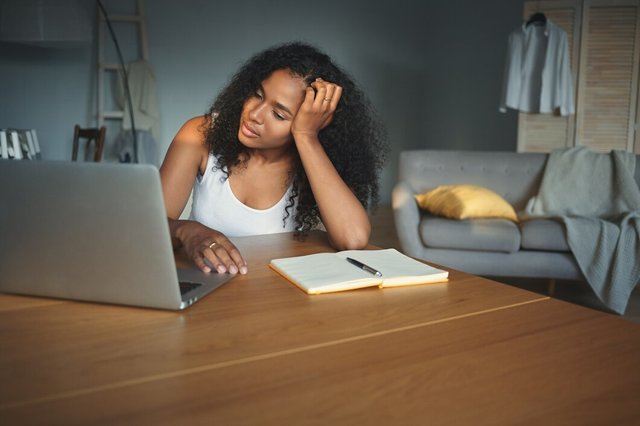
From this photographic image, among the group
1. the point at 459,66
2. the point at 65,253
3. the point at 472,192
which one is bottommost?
the point at 472,192

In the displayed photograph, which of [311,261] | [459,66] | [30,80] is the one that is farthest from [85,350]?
[459,66]

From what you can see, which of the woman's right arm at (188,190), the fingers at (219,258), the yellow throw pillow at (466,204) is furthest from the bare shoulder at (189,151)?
the yellow throw pillow at (466,204)

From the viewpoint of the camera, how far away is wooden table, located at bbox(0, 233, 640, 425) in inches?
19.7

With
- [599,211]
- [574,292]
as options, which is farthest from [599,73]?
[574,292]

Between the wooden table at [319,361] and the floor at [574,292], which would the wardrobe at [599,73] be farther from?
the wooden table at [319,361]

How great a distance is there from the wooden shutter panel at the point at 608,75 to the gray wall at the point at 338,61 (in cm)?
112

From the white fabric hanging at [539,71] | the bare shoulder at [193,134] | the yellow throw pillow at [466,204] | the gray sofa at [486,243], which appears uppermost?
the white fabric hanging at [539,71]

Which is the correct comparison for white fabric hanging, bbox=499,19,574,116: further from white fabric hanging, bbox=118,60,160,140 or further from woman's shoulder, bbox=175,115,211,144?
woman's shoulder, bbox=175,115,211,144

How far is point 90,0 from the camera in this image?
4664 mm

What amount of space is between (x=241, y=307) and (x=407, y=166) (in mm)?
2779

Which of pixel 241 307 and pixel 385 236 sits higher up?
pixel 241 307

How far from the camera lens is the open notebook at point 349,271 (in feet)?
2.81

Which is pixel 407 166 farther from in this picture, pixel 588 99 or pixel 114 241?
pixel 114 241

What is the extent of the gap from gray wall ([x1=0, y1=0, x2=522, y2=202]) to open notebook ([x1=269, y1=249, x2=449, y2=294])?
12.5 ft
